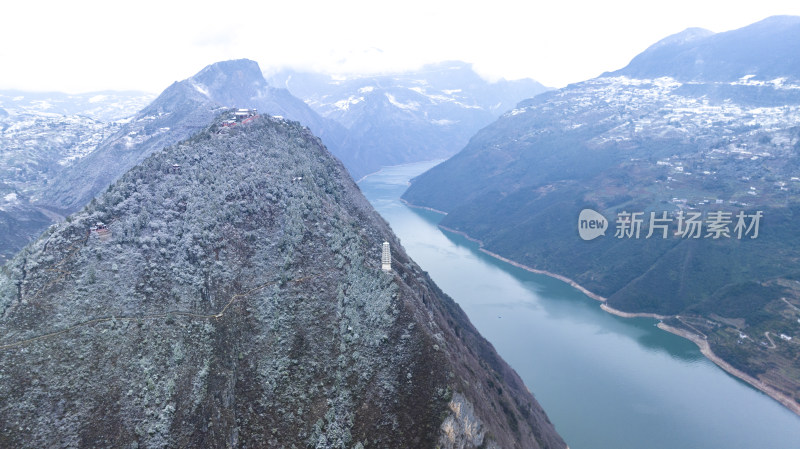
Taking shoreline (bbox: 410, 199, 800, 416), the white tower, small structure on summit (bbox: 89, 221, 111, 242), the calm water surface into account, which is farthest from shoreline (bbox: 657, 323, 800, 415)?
small structure on summit (bbox: 89, 221, 111, 242)

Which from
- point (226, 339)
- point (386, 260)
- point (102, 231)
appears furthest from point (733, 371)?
point (102, 231)

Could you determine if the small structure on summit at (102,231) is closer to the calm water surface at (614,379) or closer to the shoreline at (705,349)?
the calm water surface at (614,379)

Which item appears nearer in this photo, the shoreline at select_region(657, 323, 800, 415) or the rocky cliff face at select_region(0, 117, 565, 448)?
the rocky cliff face at select_region(0, 117, 565, 448)

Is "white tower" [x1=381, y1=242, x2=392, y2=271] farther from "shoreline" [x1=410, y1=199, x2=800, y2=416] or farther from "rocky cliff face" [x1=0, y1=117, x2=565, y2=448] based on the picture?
"shoreline" [x1=410, y1=199, x2=800, y2=416]

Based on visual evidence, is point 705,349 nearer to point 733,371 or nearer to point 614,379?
point 733,371

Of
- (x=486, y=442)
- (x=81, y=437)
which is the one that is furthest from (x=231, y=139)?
(x=486, y=442)

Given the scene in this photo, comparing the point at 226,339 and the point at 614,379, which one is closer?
the point at 226,339
